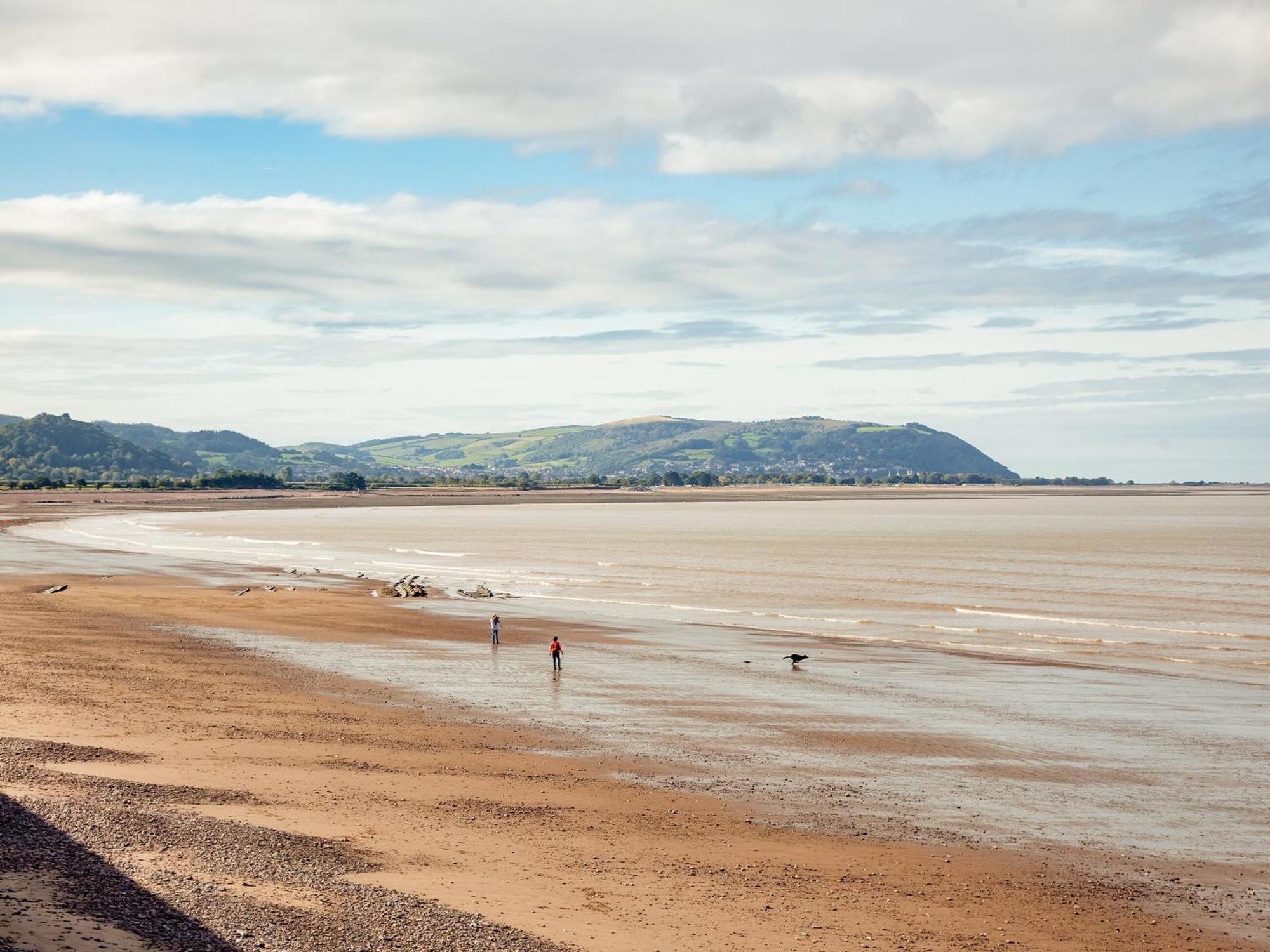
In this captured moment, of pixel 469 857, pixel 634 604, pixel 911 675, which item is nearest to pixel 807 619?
pixel 634 604

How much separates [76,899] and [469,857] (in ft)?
16.0

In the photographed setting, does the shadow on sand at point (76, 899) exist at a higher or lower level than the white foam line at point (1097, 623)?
higher

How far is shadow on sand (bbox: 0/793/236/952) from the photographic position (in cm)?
1103

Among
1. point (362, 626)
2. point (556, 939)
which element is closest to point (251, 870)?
point (556, 939)

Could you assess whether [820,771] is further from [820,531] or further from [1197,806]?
[820,531]

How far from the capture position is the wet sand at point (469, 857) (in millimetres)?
12367

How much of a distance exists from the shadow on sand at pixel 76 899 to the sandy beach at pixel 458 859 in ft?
0.11

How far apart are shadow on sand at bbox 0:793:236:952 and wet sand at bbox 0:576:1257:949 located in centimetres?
5

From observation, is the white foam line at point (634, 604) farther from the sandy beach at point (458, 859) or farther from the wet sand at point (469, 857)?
the wet sand at point (469, 857)

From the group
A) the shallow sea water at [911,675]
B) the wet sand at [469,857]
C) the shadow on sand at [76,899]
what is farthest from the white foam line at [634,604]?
the shadow on sand at [76,899]

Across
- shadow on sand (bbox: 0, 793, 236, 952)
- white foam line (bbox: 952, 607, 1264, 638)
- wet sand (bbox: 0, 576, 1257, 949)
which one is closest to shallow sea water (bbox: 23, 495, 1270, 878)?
white foam line (bbox: 952, 607, 1264, 638)

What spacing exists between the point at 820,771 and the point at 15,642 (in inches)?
1005

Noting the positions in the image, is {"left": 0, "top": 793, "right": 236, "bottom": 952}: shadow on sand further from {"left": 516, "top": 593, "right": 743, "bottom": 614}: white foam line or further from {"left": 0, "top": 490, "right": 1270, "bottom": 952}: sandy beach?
{"left": 516, "top": 593, "right": 743, "bottom": 614}: white foam line

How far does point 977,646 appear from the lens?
40.1m
